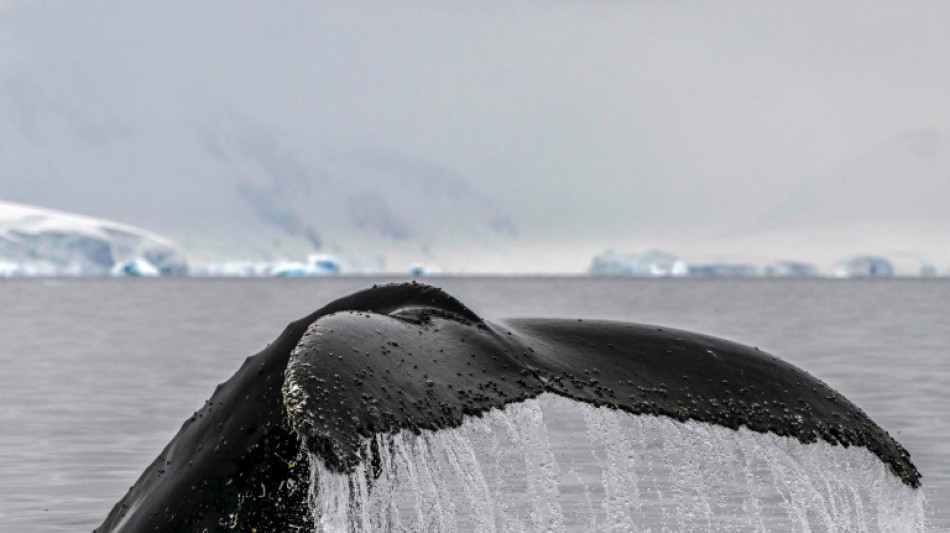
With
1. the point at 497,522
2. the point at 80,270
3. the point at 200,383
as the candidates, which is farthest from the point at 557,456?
the point at 80,270

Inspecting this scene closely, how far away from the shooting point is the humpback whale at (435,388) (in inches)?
131

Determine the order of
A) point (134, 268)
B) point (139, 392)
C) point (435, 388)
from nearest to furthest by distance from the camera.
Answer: point (435, 388)
point (139, 392)
point (134, 268)

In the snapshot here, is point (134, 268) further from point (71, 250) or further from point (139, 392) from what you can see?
point (139, 392)

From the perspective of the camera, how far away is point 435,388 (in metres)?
3.37

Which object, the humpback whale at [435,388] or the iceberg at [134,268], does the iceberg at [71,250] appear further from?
the humpback whale at [435,388]

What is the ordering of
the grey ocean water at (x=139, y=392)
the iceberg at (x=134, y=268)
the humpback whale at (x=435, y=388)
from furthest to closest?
the iceberg at (x=134, y=268)
the grey ocean water at (x=139, y=392)
the humpback whale at (x=435, y=388)

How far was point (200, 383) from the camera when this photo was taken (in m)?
20.7

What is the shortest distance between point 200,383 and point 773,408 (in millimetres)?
17597

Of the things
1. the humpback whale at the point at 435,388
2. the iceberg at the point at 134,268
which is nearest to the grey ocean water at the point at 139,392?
the humpback whale at the point at 435,388

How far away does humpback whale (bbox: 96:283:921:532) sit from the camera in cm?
334

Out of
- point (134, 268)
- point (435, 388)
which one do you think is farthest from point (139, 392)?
point (134, 268)

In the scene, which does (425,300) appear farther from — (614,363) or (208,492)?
(208,492)

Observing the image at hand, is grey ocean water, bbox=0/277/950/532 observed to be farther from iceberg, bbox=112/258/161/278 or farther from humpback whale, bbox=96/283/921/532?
iceberg, bbox=112/258/161/278

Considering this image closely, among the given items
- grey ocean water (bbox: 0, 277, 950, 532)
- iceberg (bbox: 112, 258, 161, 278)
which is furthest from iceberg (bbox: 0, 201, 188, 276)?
grey ocean water (bbox: 0, 277, 950, 532)
